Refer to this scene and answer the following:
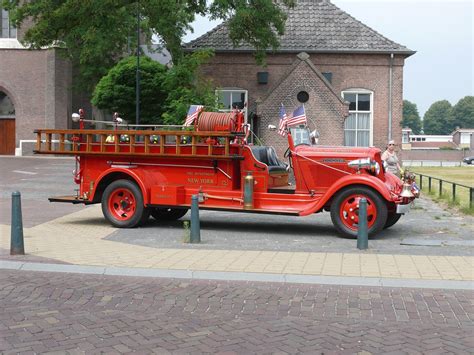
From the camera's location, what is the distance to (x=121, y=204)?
12.2 meters

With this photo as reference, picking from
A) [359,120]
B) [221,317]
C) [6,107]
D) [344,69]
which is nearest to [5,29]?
[6,107]

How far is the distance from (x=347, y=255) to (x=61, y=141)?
21.4 ft

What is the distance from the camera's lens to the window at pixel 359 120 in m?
31.4

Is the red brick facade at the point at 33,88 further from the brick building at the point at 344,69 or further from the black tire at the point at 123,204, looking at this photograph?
the black tire at the point at 123,204

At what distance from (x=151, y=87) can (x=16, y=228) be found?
17929 millimetres

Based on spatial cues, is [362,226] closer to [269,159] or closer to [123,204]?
[269,159]

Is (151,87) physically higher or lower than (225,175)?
higher

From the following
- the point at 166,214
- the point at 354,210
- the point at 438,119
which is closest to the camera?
the point at 354,210

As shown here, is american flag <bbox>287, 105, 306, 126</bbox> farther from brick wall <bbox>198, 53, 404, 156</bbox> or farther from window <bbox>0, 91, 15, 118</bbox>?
window <bbox>0, 91, 15, 118</bbox>

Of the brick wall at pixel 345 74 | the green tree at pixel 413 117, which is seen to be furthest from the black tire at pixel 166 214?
the green tree at pixel 413 117

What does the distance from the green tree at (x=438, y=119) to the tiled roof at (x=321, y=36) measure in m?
122

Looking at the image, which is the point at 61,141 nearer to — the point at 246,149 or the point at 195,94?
the point at 246,149

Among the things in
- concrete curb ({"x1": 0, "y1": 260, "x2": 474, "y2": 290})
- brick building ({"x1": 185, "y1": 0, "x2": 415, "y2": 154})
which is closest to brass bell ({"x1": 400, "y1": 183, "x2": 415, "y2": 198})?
concrete curb ({"x1": 0, "y1": 260, "x2": 474, "y2": 290})

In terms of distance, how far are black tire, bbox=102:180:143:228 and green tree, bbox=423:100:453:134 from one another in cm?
14454
